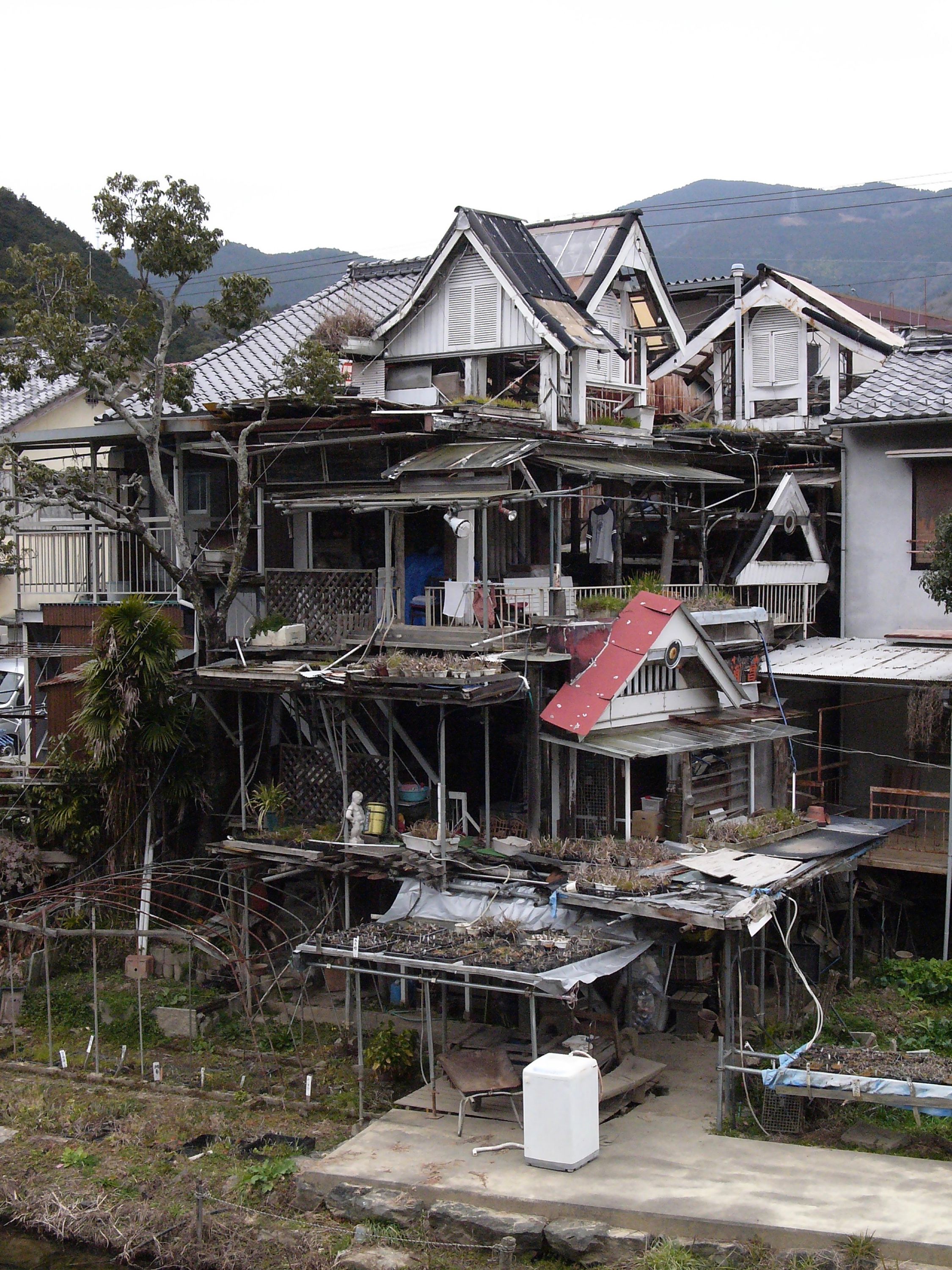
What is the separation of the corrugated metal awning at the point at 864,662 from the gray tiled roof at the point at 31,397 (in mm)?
18762

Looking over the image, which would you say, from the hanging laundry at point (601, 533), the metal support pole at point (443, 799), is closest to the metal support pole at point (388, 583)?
the metal support pole at point (443, 799)

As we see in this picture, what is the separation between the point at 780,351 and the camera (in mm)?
27438

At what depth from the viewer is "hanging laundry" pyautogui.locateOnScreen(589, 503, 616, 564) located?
22.5 m

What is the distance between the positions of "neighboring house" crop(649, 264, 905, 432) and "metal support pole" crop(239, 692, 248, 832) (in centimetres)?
1180

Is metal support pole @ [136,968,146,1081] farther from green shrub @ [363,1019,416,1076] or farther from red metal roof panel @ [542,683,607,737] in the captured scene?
red metal roof panel @ [542,683,607,737]

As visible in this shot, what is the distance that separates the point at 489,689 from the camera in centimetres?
1831

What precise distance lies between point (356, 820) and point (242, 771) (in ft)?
Result: 7.61

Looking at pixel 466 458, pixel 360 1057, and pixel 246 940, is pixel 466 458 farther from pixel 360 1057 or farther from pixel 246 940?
pixel 360 1057

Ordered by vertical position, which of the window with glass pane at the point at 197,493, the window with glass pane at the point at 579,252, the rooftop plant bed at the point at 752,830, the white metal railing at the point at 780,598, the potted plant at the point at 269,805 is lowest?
the rooftop plant bed at the point at 752,830

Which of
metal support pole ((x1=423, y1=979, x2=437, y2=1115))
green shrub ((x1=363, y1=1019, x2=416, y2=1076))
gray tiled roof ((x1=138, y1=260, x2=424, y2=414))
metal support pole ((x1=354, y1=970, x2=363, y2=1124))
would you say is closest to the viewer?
metal support pole ((x1=423, y1=979, x2=437, y2=1115))

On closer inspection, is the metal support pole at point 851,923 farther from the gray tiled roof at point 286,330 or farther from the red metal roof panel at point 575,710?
the gray tiled roof at point 286,330

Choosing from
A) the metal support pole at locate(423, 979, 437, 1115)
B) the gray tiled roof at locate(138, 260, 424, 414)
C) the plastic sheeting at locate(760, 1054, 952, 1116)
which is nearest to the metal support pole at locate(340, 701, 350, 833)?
the metal support pole at locate(423, 979, 437, 1115)

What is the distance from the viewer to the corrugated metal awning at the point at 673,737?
1892 centimetres

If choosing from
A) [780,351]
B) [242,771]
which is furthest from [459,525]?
[780,351]
